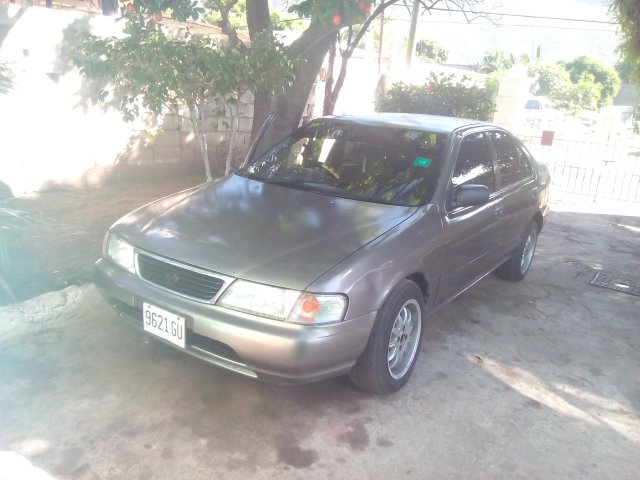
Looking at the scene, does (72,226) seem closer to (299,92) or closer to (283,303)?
(299,92)

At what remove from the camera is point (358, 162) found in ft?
12.8

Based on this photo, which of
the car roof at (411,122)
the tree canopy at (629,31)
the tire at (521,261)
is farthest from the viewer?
the tree canopy at (629,31)

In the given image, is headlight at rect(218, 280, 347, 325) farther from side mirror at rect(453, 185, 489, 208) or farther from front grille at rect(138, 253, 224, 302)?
side mirror at rect(453, 185, 489, 208)

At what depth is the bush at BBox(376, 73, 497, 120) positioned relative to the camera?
374 inches

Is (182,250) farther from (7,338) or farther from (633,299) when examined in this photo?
(633,299)

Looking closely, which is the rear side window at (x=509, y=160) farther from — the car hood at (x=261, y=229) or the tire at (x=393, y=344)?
the tire at (x=393, y=344)

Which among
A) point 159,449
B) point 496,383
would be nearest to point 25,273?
point 159,449

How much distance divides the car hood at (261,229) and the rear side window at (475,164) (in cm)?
68

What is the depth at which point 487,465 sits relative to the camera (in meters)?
2.73

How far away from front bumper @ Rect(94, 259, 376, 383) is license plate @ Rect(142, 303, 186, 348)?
0.03 m

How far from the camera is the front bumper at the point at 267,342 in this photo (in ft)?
8.70

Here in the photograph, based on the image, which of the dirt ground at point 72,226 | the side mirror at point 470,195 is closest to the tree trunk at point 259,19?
the dirt ground at point 72,226

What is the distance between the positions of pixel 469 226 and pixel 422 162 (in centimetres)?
55

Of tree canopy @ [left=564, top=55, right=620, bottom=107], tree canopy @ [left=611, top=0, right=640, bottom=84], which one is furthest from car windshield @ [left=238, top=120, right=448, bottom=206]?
tree canopy @ [left=564, top=55, right=620, bottom=107]
